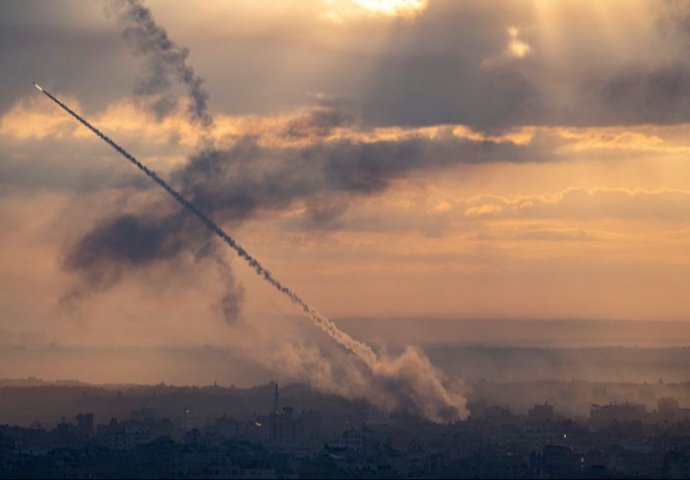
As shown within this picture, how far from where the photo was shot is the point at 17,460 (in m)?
191

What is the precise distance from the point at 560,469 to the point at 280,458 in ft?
81.0

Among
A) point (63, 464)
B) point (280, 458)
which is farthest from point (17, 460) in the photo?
point (280, 458)

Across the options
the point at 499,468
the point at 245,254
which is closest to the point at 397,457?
the point at 499,468

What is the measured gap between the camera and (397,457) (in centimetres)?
19188

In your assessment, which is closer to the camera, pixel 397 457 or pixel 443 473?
pixel 443 473

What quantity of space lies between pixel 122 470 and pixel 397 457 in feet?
93.7

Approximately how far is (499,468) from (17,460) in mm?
43626

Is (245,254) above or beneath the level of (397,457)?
above

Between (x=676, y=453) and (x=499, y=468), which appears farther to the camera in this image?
(x=676, y=453)

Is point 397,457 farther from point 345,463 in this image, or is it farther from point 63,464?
point 63,464

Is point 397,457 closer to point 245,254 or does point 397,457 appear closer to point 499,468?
point 499,468

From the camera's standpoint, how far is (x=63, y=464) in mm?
182875

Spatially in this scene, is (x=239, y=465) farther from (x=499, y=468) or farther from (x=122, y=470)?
(x=499, y=468)

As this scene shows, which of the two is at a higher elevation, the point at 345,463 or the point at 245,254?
the point at 245,254
